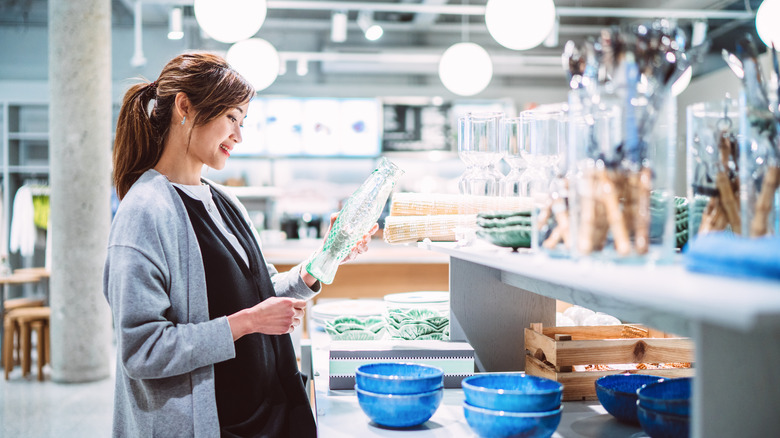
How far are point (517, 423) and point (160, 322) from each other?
88 cm

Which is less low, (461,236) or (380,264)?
(461,236)

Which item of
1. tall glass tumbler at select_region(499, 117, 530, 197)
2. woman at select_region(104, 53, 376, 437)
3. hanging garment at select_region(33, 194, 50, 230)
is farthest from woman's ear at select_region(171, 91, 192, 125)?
hanging garment at select_region(33, 194, 50, 230)

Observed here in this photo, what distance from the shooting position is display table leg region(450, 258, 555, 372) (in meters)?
2.15

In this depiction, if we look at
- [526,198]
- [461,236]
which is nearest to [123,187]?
[461,236]

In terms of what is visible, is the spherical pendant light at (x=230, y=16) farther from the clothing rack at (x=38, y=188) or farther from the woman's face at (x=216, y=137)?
the clothing rack at (x=38, y=188)

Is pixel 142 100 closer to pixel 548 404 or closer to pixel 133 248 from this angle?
pixel 133 248

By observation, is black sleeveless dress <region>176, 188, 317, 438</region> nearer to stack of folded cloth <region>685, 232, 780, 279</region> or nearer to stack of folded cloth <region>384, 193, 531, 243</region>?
stack of folded cloth <region>384, 193, 531, 243</region>

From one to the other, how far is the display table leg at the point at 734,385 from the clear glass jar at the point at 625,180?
0.47 feet

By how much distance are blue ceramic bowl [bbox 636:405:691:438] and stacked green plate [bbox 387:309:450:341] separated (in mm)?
995

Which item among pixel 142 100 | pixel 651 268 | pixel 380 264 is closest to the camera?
pixel 651 268

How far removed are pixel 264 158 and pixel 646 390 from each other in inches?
A: 316

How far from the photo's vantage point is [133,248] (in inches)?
64.1

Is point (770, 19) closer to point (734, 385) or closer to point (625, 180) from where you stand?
point (625, 180)

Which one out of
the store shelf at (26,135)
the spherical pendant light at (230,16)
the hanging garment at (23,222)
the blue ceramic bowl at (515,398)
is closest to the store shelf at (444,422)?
the blue ceramic bowl at (515,398)
